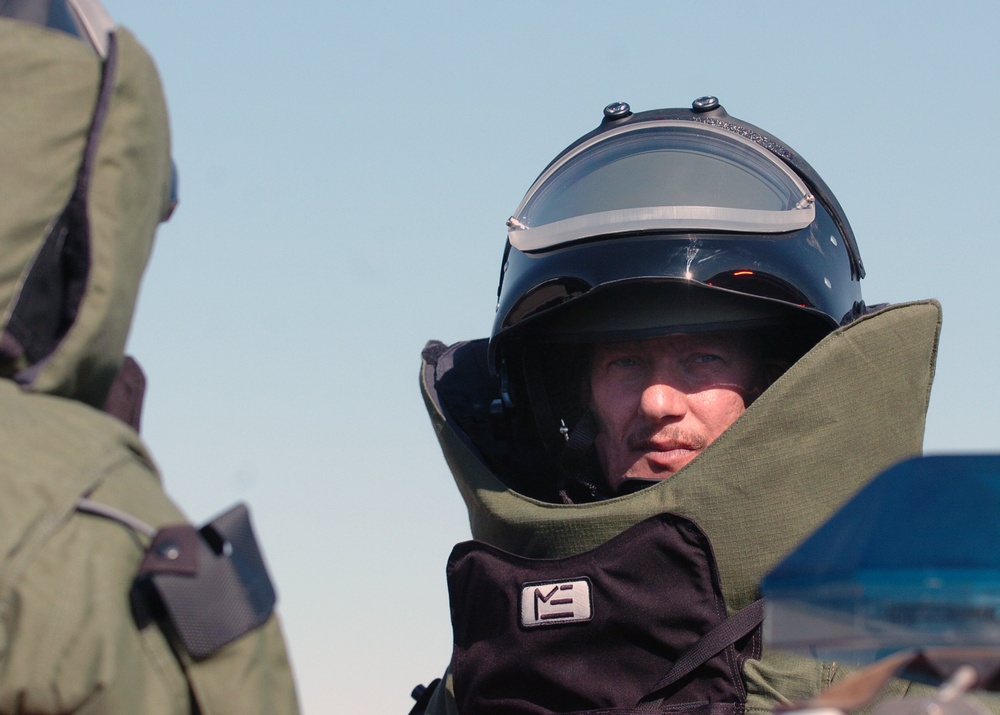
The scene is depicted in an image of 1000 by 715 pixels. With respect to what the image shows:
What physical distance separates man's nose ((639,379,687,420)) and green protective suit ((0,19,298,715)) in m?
1.57

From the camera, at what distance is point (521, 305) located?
305 cm

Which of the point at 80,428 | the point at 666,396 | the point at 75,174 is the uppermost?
the point at 75,174

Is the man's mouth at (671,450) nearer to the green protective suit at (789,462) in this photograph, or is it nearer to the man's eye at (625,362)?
the man's eye at (625,362)

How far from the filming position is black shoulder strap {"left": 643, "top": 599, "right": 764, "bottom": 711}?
232 cm

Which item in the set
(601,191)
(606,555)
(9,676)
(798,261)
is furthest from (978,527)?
(601,191)

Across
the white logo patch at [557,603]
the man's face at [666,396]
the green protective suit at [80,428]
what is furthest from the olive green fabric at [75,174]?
the man's face at [666,396]

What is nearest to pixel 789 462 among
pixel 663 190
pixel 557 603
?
pixel 557 603

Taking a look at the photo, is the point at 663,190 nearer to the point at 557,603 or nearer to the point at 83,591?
the point at 557,603

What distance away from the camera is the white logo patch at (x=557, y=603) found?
94.3 inches

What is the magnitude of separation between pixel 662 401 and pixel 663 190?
0.45 m

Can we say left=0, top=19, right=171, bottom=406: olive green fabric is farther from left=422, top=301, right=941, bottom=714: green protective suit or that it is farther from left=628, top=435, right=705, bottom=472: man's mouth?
left=628, top=435, right=705, bottom=472: man's mouth

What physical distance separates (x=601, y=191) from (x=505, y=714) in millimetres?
1171

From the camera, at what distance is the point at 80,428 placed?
1.28 m

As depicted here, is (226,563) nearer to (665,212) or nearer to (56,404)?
(56,404)
